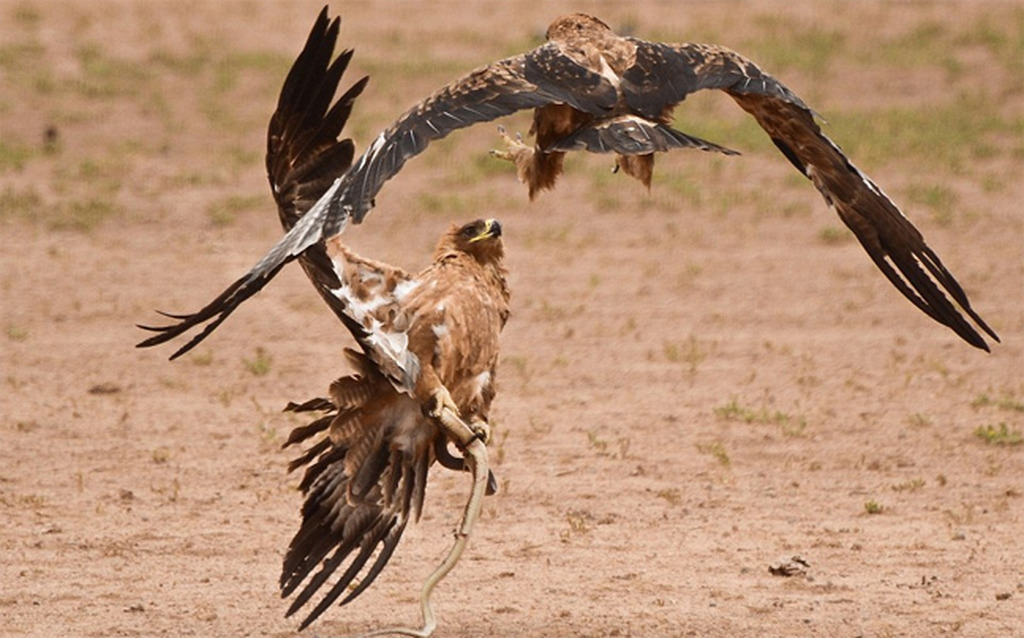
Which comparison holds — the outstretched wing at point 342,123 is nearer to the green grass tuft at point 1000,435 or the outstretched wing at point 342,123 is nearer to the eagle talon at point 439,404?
the eagle talon at point 439,404

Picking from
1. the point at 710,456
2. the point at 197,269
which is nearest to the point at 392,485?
the point at 710,456

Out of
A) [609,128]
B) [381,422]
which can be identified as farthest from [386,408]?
[609,128]

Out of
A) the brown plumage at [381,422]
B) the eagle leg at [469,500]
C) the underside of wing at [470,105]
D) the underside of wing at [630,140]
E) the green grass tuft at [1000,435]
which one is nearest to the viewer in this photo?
the underside of wing at [470,105]

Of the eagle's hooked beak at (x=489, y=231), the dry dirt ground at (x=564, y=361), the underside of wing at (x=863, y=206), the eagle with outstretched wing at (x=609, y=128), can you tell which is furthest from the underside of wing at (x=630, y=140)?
the dry dirt ground at (x=564, y=361)

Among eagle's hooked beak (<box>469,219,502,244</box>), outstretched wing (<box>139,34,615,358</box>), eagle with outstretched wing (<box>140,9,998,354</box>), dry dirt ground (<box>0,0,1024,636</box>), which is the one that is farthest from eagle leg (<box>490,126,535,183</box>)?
dry dirt ground (<box>0,0,1024,636</box>)

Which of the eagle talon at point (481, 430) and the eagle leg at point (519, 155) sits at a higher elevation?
the eagle leg at point (519, 155)

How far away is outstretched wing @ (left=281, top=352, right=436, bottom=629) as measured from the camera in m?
5.67

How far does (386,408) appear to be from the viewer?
5.71m

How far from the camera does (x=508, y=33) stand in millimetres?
16453

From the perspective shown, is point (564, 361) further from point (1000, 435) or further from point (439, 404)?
point (439, 404)

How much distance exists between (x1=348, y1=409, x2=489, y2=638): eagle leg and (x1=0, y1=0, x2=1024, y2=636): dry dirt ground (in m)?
0.53

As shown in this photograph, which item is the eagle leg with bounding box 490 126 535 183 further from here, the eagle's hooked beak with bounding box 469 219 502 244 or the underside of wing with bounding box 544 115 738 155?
the underside of wing with bounding box 544 115 738 155

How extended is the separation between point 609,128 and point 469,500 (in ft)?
3.73

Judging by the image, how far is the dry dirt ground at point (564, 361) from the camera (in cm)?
651
